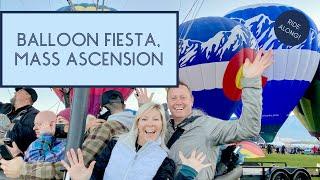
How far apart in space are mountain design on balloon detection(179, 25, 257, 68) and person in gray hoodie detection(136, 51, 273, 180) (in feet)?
43.2

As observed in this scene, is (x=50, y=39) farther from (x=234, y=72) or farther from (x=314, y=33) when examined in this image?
(x=314, y=33)

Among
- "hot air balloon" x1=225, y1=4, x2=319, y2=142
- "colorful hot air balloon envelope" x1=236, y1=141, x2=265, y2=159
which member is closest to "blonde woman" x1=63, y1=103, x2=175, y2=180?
"hot air balloon" x1=225, y1=4, x2=319, y2=142

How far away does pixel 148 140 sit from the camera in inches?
123

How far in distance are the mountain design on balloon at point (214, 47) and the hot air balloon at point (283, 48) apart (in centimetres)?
306

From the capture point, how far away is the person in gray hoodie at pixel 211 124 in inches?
132

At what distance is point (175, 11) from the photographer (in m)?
2.90

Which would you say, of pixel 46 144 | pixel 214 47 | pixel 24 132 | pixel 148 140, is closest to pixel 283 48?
pixel 214 47

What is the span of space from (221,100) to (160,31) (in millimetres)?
14308

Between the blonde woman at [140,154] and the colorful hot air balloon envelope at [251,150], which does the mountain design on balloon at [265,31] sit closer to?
the colorful hot air balloon envelope at [251,150]

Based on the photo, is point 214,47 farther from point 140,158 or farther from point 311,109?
point 140,158

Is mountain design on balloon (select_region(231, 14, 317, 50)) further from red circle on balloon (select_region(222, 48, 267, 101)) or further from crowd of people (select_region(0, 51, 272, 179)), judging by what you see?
crowd of people (select_region(0, 51, 272, 179))

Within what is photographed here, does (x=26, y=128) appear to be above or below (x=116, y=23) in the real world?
below

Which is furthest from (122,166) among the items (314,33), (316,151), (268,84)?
(316,151)

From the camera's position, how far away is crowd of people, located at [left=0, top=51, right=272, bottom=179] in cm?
305
